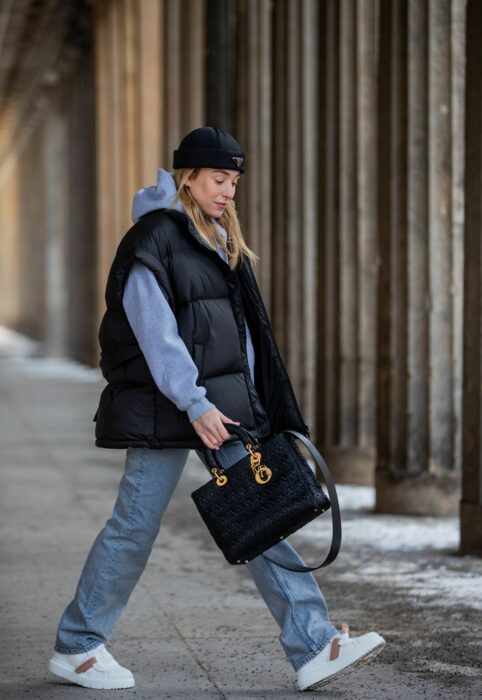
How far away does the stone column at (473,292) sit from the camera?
805cm

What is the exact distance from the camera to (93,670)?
17.4 feet

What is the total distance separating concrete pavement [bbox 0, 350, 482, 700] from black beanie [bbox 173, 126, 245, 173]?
5.62 feet

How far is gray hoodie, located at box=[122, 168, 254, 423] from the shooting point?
16.4ft

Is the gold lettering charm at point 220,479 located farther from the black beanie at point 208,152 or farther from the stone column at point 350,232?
the stone column at point 350,232

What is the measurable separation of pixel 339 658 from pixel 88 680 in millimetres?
838

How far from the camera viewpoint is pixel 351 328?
11641 mm

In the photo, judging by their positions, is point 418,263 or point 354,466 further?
point 354,466

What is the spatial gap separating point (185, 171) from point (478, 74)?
10.7ft

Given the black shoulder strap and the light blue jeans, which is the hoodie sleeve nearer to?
the light blue jeans

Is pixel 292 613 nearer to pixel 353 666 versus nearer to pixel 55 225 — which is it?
pixel 353 666

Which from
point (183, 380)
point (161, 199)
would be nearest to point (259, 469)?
point (183, 380)

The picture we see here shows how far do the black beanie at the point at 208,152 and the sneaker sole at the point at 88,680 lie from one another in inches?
66.3

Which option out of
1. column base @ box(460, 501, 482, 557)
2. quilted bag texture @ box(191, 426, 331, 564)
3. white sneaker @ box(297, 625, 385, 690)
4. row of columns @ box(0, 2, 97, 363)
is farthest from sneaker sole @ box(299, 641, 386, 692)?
row of columns @ box(0, 2, 97, 363)

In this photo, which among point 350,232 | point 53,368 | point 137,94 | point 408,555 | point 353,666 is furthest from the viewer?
point 53,368
